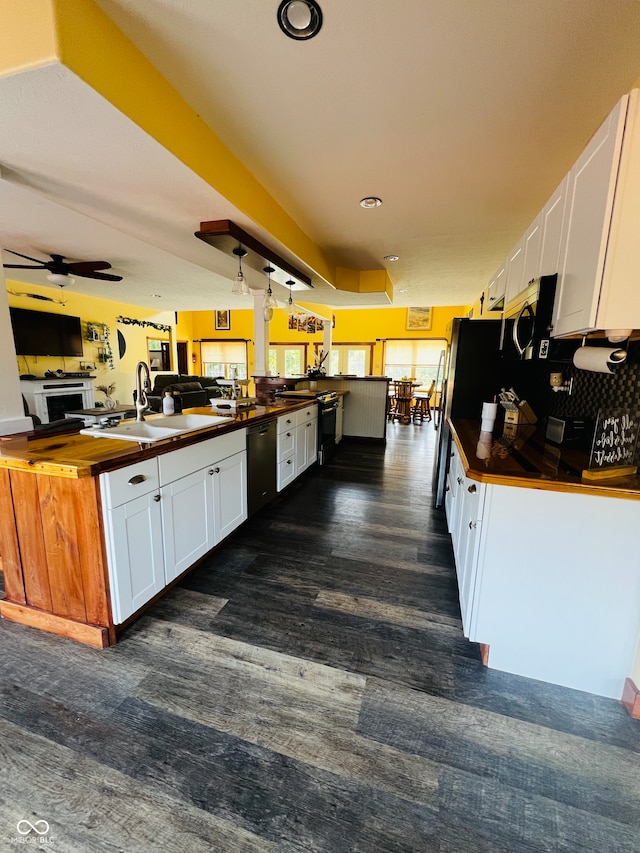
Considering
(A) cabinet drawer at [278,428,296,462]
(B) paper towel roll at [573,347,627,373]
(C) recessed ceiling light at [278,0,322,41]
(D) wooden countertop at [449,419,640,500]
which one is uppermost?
(C) recessed ceiling light at [278,0,322,41]

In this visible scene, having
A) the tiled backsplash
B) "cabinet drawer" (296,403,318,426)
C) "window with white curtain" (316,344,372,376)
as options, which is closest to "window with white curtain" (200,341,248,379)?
"window with white curtain" (316,344,372,376)

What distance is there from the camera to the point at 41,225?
9.78ft

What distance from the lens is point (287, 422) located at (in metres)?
3.43

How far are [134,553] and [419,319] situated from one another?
9109mm

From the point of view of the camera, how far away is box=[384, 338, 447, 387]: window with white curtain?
9.34 metres

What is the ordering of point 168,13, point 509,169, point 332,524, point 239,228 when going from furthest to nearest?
point 332,524 → point 239,228 → point 509,169 → point 168,13

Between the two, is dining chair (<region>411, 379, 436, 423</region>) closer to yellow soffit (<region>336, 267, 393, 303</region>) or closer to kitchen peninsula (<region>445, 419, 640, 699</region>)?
yellow soffit (<region>336, 267, 393, 303</region>)

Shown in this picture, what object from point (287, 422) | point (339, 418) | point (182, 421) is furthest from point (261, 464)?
point (339, 418)

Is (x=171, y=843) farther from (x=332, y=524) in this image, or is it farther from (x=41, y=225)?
(x=41, y=225)

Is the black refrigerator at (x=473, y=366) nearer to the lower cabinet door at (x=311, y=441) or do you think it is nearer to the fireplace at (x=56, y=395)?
the lower cabinet door at (x=311, y=441)

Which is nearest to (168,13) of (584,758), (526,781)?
(526,781)

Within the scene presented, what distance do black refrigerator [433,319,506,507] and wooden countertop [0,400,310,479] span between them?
2.08 meters

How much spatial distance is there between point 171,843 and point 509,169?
3.49 meters

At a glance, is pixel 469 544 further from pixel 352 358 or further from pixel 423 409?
pixel 352 358
